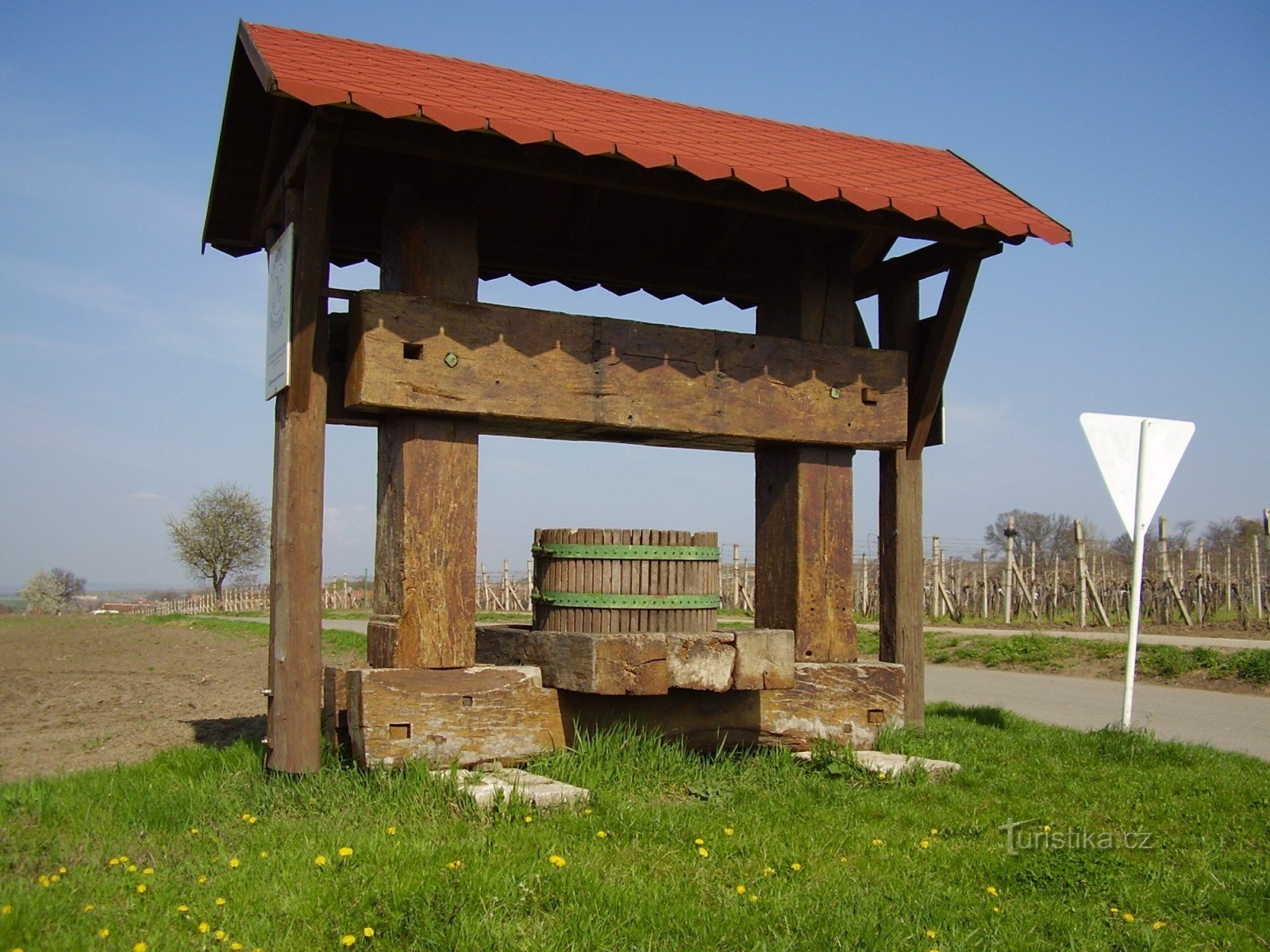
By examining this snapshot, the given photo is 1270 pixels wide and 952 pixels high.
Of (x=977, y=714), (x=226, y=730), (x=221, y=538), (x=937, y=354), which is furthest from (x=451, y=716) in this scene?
(x=221, y=538)

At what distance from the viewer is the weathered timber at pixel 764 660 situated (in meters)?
6.23

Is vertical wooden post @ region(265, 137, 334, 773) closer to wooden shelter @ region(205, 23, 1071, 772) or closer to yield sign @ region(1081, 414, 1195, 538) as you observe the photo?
wooden shelter @ region(205, 23, 1071, 772)

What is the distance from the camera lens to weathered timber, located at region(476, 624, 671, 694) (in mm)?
5906

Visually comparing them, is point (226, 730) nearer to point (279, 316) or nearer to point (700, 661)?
point (279, 316)

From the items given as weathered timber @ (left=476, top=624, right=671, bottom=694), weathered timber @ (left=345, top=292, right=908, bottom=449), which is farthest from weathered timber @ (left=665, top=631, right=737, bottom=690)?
weathered timber @ (left=345, top=292, right=908, bottom=449)

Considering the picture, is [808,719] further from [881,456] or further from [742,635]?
[881,456]

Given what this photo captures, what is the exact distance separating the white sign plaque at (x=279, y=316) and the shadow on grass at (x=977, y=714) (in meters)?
6.04

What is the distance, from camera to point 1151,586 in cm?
2352

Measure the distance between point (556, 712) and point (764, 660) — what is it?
4.00 feet

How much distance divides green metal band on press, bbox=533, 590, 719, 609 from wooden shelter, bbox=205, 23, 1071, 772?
0.50 metres

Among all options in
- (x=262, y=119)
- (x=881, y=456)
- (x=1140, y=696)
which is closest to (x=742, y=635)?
(x=881, y=456)

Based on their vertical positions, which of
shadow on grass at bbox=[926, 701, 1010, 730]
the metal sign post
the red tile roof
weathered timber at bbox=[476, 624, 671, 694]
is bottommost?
shadow on grass at bbox=[926, 701, 1010, 730]

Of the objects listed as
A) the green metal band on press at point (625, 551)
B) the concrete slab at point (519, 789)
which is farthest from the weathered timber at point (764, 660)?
the concrete slab at point (519, 789)

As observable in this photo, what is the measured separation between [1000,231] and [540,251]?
10.8 feet
